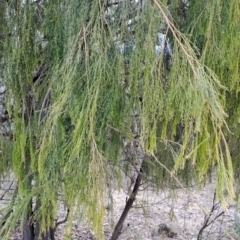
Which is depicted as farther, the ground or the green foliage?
the ground

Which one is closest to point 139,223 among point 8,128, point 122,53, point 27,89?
point 8,128

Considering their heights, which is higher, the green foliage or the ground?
the green foliage

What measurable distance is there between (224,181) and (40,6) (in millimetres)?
1318

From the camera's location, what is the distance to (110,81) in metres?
1.51

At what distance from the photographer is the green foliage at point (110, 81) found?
1397mm

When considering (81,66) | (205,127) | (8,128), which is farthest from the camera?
(8,128)

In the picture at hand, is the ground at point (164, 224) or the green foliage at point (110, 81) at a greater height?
the green foliage at point (110, 81)

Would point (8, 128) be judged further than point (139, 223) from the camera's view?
No

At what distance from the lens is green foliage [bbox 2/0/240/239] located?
1.40m

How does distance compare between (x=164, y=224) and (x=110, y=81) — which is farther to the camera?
(x=164, y=224)

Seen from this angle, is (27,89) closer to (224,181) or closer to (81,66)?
(81,66)

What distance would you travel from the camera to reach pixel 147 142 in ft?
5.04

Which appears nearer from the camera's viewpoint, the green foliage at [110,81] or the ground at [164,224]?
the green foliage at [110,81]

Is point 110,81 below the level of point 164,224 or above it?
above
